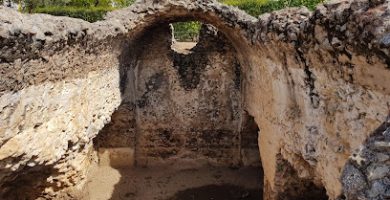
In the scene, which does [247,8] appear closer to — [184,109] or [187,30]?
[187,30]

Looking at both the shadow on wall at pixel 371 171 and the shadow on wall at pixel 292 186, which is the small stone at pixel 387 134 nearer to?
the shadow on wall at pixel 371 171

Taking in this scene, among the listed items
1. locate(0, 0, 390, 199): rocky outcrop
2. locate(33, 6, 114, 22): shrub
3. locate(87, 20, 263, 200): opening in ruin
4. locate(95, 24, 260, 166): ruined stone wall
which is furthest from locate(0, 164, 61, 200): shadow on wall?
locate(33, 6, 114, 22): shrub

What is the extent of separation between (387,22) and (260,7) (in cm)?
1590

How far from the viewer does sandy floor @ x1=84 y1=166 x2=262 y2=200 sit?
8.16 metres

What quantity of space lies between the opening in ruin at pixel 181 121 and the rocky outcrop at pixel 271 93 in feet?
5.66

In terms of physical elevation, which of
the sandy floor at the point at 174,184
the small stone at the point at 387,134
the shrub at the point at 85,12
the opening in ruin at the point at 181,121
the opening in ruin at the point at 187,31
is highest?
the small stone at the point at 387,134

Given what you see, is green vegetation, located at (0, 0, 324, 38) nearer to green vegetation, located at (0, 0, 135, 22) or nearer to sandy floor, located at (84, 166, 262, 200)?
green vegetation, located at (0, 0, 135, 22)

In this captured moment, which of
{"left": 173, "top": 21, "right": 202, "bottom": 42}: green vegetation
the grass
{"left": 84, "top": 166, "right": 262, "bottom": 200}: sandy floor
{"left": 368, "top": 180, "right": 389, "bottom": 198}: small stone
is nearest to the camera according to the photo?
{"left": 368, "top": 180, "right": 389, "bottom": 198}: small stone

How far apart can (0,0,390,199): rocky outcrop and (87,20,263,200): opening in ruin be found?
173 cm

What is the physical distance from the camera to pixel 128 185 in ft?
28.0

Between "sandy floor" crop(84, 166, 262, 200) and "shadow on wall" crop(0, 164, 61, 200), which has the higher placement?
"shadow on wall" crop(0, 164, 61, 200)

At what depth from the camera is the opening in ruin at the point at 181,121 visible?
903cm

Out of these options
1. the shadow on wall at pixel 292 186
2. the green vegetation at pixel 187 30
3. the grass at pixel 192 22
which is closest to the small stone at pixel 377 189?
the shadow on wall at pixel 292 186

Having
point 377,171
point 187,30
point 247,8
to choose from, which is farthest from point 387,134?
point 247,8
